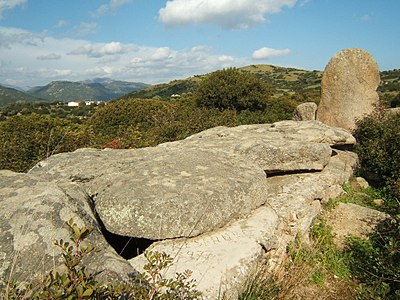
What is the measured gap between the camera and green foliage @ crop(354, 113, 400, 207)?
28.2ft

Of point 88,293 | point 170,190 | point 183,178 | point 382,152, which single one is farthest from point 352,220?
point 88,293

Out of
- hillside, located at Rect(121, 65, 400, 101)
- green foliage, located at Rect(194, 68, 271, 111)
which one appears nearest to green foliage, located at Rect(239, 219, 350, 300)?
green foliage, located at Rect(194, 68, 271, 111)

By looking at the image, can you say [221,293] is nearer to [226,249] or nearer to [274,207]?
[226,249]

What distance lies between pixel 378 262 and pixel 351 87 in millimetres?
10157

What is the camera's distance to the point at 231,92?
960 inches

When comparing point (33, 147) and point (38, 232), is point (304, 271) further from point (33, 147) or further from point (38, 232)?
point (33, 147)

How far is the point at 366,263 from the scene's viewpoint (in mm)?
5531

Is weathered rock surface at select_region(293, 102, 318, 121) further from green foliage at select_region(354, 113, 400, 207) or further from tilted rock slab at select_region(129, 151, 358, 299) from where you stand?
tilted rock slab at select_region(129, 151, 358, 299)

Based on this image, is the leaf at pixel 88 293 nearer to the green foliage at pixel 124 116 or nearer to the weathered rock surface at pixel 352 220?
→ the weathered rock surface at pixel 352 220

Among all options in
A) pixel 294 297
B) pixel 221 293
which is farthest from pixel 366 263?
pixel 221 293

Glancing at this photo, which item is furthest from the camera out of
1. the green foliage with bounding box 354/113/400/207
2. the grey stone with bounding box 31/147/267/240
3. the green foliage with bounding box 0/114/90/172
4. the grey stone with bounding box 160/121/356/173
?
the green foliage with bounding box 0/114/90/172

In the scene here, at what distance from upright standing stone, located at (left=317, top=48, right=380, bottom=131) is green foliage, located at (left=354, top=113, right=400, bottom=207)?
2.81m

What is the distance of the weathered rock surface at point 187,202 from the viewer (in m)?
3.76

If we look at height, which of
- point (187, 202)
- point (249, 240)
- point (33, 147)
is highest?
point (187, 202)
